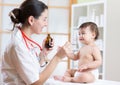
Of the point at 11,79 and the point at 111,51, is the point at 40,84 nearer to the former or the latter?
the point at 11,79

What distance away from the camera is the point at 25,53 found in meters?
1.23

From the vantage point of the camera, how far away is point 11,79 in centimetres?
127

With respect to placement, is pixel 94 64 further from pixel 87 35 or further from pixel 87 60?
pixel 87 35

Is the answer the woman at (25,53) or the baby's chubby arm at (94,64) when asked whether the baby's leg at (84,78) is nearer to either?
the baby's chubby arm at (94,64)

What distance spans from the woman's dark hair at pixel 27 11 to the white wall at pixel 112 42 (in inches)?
73.4

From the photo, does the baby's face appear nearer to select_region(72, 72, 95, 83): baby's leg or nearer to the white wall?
select_region(72, 72, 95, 83): baby's leg

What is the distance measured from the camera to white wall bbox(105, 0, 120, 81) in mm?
3025

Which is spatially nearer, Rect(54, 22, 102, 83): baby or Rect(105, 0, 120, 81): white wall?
Rect(54, 22, 102, 83): baby

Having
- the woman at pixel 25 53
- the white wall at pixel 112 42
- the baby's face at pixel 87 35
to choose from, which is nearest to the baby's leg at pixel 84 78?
the baby's face at pixel 87 35

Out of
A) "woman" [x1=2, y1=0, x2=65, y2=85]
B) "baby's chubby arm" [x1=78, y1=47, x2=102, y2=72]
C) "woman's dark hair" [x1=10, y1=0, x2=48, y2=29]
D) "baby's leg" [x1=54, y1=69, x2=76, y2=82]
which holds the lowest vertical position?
"baby's leg" [x1=54, y1=69, x2=76, y2=82]

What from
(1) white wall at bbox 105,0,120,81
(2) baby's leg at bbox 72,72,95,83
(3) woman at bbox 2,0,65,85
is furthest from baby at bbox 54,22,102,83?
(1) white wall at bbox 105,0,120,81

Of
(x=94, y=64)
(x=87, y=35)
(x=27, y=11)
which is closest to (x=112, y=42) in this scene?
(x=87, y=35)

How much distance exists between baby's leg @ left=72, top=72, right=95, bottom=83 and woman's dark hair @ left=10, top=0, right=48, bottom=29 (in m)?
0.58

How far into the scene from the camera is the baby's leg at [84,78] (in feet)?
5.51
